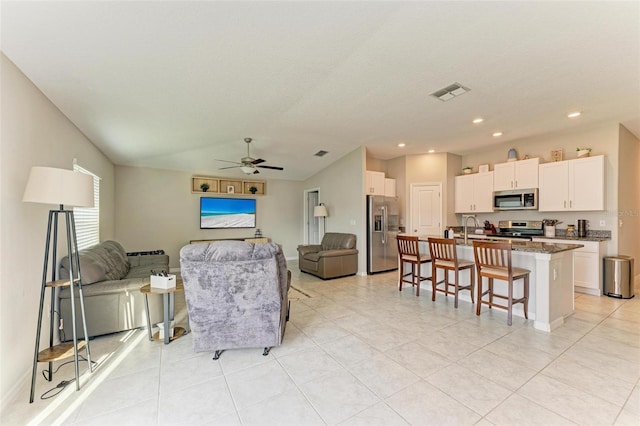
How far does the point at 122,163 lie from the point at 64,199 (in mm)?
4705

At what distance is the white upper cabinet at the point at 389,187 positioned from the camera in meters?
6.58

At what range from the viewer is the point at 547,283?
2977 millimetres

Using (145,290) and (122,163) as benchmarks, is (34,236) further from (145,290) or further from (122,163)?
(122,163)

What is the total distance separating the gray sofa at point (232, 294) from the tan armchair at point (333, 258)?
3003 millimetres

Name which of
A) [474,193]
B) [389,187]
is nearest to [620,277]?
[474,193]

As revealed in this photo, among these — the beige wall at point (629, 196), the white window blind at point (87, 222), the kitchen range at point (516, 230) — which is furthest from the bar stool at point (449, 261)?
the white window blind at point (87, 222)

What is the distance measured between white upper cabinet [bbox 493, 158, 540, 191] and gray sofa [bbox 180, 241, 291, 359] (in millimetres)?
5340

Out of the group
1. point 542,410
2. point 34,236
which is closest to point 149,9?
point 34,236

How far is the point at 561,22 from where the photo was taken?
210 cm

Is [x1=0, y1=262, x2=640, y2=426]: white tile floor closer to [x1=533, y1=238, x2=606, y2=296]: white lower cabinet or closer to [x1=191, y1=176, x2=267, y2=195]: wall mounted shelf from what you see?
[x1=533, y1=238, x2=606, y2=296]: white lower cabinet

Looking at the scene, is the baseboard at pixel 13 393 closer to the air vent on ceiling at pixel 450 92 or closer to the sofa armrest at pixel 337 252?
the sofa armrest at pixel 337 252

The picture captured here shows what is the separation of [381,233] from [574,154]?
380cm

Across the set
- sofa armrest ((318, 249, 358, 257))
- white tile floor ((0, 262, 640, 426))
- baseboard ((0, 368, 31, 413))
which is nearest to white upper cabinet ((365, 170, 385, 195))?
sofa armrest ((318, 249, 358, 257))

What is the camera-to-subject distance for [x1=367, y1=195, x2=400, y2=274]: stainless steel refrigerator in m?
5.89
